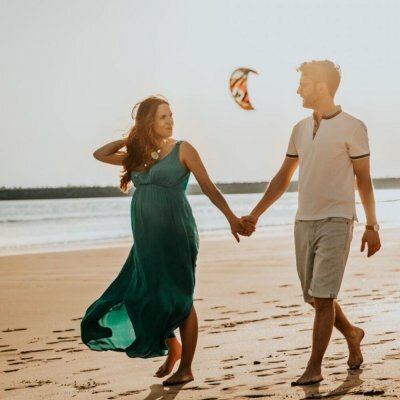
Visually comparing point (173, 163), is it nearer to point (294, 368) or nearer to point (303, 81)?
point (303, 81)

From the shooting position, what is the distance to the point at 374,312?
306 inches

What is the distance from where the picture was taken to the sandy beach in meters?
5.07

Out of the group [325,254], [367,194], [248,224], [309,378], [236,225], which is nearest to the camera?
[309,378]

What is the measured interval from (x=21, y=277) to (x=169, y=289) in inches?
344

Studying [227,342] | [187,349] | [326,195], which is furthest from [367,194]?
[227,342]

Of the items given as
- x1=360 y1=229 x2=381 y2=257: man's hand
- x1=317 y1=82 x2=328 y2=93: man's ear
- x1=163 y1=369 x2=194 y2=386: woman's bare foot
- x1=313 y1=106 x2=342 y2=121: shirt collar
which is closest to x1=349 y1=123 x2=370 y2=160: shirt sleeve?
x1=313 y1=106 x2=342 y2=121: shirt collar

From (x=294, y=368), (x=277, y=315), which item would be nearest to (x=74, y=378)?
(x=294, y=368)

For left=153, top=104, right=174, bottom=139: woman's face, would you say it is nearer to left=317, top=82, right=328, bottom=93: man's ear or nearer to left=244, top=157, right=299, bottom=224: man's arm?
left=244, top=157, right=299, bottom=224: man's arm

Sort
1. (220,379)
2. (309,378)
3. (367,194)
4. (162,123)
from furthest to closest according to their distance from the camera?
(162,123) → (220,379) → (367,194) → (309,378)

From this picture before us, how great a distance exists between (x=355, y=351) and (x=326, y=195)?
0.94 metres

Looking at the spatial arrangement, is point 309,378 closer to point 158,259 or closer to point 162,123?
point 158,259

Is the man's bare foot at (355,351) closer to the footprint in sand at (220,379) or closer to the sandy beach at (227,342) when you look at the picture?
the sandy beach at (227,342)

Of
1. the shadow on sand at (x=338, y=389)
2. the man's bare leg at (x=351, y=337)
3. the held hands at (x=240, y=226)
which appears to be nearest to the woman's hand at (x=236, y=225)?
the held hands at (x=240, y=226)

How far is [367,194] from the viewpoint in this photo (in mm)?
5180
